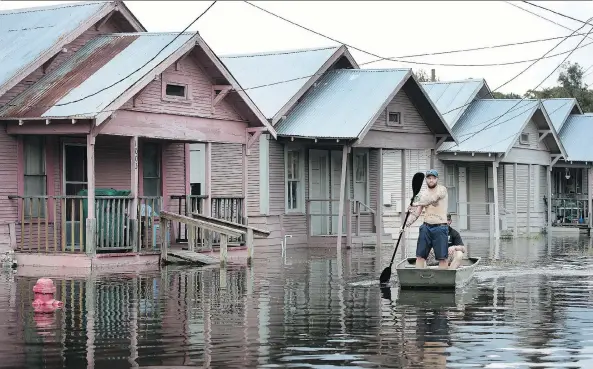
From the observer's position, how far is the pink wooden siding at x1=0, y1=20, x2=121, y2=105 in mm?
26438

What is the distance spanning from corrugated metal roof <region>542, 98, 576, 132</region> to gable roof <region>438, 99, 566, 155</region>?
257 inches

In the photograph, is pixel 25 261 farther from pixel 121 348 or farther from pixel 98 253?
pixel 121 348

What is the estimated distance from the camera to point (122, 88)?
25250 mm

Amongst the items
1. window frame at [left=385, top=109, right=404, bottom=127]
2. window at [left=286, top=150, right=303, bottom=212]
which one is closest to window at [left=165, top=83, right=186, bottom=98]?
window at [left=286, top=150, right=303, bottom=212]

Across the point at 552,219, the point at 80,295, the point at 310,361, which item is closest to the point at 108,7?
the point at 80,295

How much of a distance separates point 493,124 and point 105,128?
2155 centimetres

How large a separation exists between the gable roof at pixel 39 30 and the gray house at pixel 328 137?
657 centimetres

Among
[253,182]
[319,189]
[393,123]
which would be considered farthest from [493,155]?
[253,182]

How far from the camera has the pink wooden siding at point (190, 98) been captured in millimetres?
26844

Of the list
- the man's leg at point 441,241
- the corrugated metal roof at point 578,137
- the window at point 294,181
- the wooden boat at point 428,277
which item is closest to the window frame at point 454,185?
the corrugated metal roof at point 578,137

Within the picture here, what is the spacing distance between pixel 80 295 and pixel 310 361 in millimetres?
8254

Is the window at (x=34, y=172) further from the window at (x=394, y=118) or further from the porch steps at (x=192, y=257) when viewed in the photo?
the window at (x=394, y=118)

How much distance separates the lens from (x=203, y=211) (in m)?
29.5

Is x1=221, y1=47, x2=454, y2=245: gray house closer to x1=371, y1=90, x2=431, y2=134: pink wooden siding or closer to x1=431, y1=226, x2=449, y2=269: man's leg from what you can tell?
x1=371, y1=90, x2=431, y2=134: pink wooden siding
